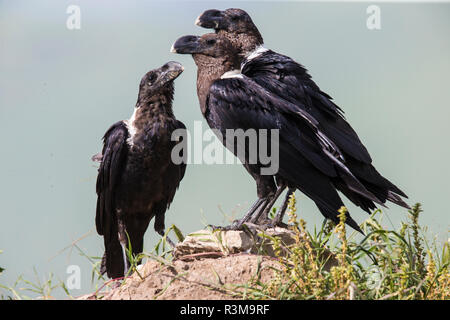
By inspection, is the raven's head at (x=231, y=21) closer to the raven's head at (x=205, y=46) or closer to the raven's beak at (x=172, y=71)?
the raven's head at (x=205, y=46)

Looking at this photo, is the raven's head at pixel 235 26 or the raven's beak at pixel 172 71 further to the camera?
the raven's head at pixel 235 26

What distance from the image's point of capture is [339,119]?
5.33 meters

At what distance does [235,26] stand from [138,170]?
1.53 m

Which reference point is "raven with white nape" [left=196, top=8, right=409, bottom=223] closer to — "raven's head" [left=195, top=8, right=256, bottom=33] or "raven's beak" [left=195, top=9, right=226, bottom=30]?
"raven's beak" [left=195, top=9, right=226, bottom=30]

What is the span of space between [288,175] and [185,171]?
1.34 m

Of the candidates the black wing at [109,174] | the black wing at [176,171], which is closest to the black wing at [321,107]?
the black wing at [176,171]

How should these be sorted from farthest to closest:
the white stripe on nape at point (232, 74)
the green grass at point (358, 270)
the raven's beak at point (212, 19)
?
the raven's beak at point (212, 19)
the white stripe on nape at point (232, 74)
the green grass at point (358, 270)

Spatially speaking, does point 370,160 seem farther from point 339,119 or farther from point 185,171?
point 185,171

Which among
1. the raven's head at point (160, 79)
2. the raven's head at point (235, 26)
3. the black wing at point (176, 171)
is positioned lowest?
the black wing at point (176, 171)

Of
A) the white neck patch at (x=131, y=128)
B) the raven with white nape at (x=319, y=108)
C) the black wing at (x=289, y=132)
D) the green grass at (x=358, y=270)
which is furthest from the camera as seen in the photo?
the white neck patch at (x=131, y=128)

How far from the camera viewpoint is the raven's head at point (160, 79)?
5.66 metres

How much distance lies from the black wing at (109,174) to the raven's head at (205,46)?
821 mm
